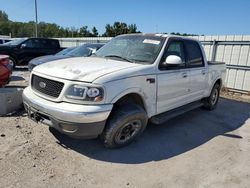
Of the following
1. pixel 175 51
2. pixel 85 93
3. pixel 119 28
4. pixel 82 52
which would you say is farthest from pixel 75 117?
pixel 119 28

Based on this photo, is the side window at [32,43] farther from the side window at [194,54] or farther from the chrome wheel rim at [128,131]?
the chrome wheel rim at [128,131]

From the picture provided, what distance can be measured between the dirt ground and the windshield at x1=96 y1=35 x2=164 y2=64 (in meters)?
1.48

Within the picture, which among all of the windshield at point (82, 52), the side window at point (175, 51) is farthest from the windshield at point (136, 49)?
the windshield at point (82, 52)

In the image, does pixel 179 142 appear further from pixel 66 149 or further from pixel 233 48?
pixel 233 48

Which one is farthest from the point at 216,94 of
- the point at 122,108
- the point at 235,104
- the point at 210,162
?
the point at 122,108

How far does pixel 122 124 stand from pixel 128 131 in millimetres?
373

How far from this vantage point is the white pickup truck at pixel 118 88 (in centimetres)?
323

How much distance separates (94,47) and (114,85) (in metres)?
5.78

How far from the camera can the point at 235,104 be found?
7598 millimetres

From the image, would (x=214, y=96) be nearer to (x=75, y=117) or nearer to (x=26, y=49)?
(x=75, y=117)

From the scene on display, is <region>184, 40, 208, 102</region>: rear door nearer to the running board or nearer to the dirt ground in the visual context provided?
the running board

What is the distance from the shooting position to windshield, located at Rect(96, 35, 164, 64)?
165 inches

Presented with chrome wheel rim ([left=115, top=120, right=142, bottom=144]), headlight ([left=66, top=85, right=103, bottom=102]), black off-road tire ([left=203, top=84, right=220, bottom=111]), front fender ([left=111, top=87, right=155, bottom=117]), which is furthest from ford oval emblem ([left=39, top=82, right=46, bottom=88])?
black off-road tire ([left=203, top=84, right=220, bottom=111])

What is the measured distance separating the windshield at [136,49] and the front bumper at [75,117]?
1261 millimetres
